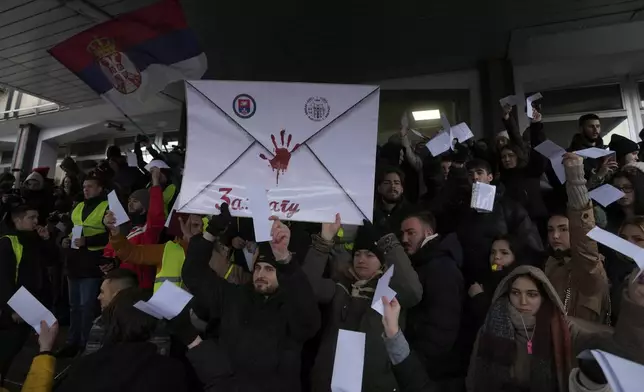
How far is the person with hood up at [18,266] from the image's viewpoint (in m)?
3.52

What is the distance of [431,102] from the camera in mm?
7848

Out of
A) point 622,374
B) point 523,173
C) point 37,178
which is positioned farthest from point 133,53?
point 622,374

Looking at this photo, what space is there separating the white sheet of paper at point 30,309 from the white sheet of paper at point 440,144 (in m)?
2.82

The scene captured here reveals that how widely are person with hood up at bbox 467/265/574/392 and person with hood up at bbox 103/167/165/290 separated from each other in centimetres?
244

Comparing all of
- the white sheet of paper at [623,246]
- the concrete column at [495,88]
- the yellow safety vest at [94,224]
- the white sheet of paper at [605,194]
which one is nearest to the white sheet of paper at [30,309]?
the yellow safety vest at [94,224]

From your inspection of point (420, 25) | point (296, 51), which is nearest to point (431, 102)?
point (420, 25)

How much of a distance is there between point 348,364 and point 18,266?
3.18 m

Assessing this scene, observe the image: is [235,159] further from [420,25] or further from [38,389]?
[420,25]

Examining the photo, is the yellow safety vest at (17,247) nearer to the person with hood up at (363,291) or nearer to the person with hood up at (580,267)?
the person with hood up at (363,291)

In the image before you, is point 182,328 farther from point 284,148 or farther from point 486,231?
point 486,231

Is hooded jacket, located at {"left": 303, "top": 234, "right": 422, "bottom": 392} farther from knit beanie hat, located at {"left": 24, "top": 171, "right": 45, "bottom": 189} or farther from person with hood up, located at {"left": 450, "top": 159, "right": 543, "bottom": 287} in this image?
knit beanie hat, located at {"left": 24, "top": 171, "right": 45, "bottom": 189}

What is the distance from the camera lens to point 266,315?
2.48 meters

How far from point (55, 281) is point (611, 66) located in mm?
7911

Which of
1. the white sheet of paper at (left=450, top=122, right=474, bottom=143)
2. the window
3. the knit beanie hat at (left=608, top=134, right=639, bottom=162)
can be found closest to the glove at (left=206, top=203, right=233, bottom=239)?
the white sheet of paper at (left=450, top=122, right=474, bottom=143)
